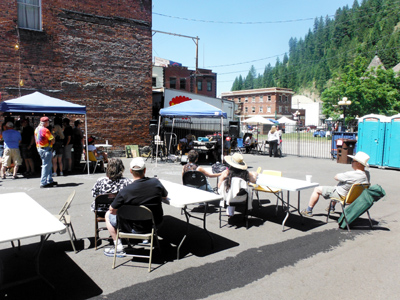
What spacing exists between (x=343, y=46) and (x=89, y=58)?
13605 centimetres

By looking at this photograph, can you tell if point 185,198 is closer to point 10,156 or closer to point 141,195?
point 141,195

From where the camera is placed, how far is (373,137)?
1449 centimetres

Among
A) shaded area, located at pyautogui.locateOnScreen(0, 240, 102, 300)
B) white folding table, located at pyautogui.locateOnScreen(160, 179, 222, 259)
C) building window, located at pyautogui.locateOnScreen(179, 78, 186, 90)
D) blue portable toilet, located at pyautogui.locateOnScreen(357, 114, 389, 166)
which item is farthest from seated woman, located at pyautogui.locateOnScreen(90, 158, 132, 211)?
building window, located at pyautogui.locateOnScreen(179, 78, 186, 90)

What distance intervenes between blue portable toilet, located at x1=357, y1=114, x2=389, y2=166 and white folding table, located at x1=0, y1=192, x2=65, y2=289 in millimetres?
14028

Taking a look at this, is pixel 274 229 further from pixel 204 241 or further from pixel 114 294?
pixel 114 294

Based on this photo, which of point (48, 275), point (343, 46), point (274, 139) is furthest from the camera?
point (343, 46)

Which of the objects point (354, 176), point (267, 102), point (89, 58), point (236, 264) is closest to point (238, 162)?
point (236, 264)

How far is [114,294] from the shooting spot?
3650mm

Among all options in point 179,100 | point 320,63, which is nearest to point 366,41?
point 320,63

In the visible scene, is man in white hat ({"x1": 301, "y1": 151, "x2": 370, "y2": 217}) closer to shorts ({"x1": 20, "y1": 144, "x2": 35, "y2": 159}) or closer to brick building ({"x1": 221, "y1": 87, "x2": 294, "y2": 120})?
shorts ({"x1": 20, "y1": 144, "x2": 35, "y2": 159})

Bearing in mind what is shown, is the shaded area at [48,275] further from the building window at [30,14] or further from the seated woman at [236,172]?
the building window at [30,14]

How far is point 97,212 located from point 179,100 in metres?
15.0

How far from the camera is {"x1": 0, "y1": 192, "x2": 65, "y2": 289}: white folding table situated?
3.21 m

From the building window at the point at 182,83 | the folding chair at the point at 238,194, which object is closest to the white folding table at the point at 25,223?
the folding chair at the point at 238,194
